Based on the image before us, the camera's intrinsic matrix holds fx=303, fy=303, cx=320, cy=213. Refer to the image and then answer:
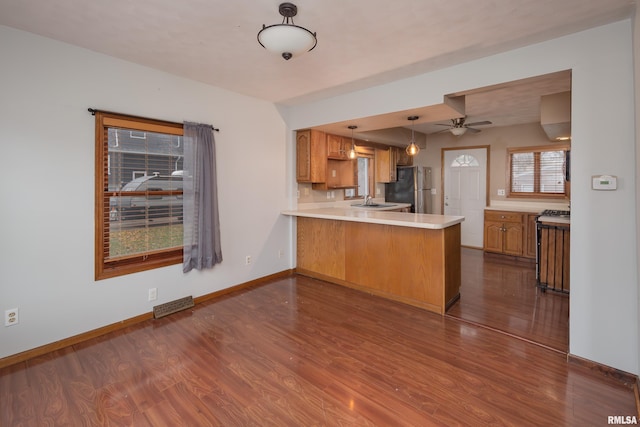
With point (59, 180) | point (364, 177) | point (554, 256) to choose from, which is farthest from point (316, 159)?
point (554, 256)

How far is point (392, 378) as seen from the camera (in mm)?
2148

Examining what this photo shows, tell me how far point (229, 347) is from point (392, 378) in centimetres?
136

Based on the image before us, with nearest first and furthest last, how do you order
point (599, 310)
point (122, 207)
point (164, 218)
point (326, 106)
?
point (599, 310)
point (122, 207)
point (164, 218)
point (326, 106)

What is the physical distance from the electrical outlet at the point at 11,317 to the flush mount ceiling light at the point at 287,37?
2.79 m

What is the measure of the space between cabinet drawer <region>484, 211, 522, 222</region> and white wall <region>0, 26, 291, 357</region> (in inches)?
202

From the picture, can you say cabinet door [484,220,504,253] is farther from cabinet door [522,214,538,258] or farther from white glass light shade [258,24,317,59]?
white glass light shade [258,24,317,59]

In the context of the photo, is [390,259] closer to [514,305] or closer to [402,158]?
[514,305]

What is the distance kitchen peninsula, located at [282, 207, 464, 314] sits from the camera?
3268 mm

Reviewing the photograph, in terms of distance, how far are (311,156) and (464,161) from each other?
12.1 ft

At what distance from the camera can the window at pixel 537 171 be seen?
A: 17.5ft

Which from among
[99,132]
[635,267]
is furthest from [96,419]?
[635,267]

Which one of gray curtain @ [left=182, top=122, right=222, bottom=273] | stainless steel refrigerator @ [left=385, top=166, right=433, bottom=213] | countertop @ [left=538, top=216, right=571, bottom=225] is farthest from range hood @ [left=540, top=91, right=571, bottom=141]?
gray curtain @ [left=182, top=122, right=222, bottom=273]

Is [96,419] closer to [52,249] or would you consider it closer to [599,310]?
[52,249]

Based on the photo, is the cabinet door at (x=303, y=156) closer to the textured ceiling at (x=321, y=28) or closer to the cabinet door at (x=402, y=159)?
the textured ceiling at (x=321, y=28)
